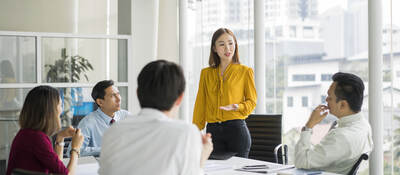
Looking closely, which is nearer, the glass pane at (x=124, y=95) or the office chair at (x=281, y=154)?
the office chair at (x=281, y=154)

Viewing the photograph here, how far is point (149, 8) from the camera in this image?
5957mm

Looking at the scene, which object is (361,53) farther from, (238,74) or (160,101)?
(160,101)

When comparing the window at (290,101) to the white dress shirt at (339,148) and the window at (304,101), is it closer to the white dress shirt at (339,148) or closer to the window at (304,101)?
the window at (304,101)

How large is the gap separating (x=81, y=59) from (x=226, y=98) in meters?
2.50

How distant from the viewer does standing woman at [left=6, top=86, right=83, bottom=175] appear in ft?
7.21

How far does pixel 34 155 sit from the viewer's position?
2.20 m

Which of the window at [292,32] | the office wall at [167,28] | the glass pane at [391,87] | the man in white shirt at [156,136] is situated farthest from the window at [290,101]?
the man in white shirt at [156,136]

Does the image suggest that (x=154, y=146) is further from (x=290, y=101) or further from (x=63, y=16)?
(x=63, y=16)

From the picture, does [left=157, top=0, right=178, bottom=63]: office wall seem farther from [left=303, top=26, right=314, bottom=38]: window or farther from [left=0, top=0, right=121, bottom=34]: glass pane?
[left=303, top=26, right=314, bottom=38]: window

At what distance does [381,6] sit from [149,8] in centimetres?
321

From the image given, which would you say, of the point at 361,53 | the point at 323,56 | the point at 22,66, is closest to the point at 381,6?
the point at 361,53

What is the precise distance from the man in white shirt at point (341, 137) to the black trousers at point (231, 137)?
36.8 inches

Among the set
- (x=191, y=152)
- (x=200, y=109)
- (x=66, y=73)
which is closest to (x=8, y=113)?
(x=66, y=73)

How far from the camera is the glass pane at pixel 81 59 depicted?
5.29 metres
